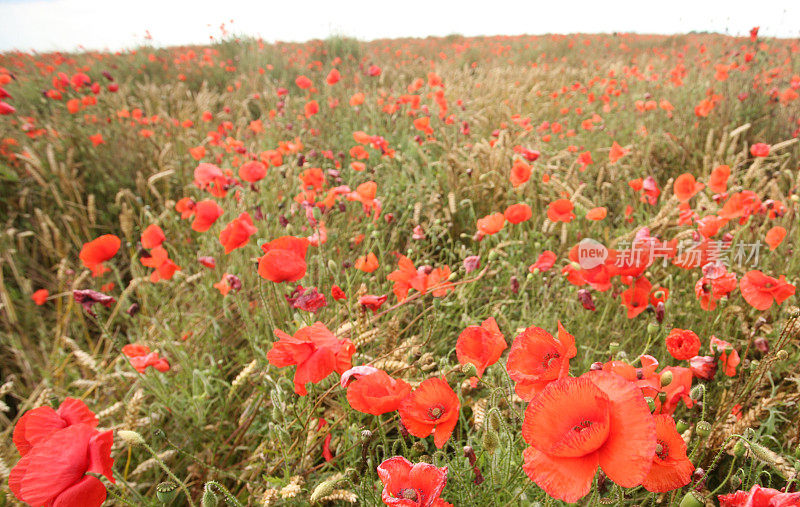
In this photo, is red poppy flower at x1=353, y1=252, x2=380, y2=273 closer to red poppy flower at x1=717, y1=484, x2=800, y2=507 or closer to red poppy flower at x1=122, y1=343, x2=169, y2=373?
red poppy flower at x1=122, y1=343, x2=169, y2=373

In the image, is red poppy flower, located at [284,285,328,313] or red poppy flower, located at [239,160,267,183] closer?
red poppy flower, located at [284,285,328,313]

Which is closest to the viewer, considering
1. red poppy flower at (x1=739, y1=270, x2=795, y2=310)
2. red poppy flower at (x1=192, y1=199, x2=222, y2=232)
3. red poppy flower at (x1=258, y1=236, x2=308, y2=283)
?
Answer: red poppy flower at (x1=258, y1=236, x2=308, y2=283)

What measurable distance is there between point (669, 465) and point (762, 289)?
966 millimetres

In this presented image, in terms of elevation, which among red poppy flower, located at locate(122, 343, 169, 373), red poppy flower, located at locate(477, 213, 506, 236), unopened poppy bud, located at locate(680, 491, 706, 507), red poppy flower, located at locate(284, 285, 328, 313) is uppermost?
red poppy flower, located at locate(477, 213, 506, 236)

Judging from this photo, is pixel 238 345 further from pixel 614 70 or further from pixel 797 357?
pixel 614 70

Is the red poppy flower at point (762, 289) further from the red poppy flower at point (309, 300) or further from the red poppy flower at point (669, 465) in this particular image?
the red poppy flower at point (309, 300)

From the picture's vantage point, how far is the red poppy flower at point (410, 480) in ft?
2.21

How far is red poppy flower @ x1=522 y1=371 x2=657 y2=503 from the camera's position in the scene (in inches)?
21.1

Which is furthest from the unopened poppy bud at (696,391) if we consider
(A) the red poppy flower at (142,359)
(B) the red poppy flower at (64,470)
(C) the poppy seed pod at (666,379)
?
(A) the red poppy flower at (142,359)

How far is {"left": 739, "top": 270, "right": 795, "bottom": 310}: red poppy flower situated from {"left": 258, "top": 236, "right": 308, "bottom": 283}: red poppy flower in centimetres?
128

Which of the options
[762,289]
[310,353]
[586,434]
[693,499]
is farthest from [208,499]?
[762,289]

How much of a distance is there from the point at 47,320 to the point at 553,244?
2931 mm

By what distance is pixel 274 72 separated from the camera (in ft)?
24.3

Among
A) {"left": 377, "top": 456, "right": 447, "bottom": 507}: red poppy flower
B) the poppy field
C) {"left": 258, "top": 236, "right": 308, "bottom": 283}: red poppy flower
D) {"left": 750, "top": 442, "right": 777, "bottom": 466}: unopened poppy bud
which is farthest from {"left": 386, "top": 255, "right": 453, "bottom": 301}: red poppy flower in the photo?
{"left": 750, "top": 442, "right": 777, "bottom": 466}: unopened poppy bud
